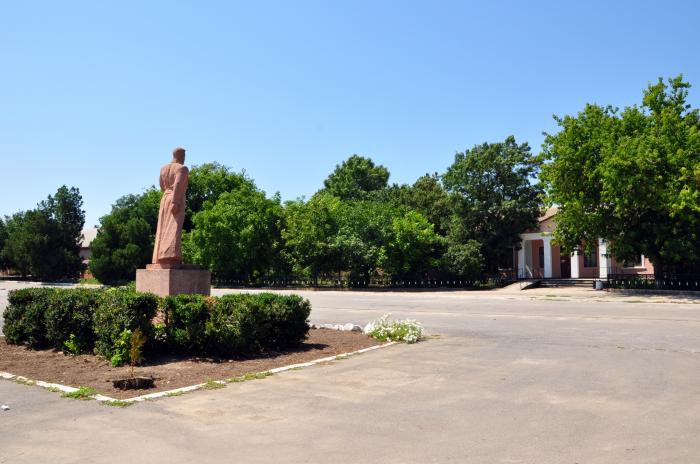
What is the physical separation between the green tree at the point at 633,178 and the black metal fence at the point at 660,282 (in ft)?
2.37

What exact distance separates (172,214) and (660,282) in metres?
26.5

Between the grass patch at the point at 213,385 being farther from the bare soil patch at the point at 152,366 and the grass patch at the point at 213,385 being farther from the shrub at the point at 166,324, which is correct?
the shrub at the point at 166,324

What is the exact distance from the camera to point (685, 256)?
28.3 m

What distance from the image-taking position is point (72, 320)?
35.7ft

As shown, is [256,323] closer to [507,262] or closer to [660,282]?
[660,282]

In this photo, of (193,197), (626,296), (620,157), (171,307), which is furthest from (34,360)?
(193,197)

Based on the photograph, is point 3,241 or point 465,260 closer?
point 465,260

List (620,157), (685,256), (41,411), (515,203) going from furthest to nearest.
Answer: (515,203) → (685,256) → (620,157) → (41,411)

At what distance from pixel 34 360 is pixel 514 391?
8.07 m

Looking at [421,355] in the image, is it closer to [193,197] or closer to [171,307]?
[171,307]

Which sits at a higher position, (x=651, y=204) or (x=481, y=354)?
(x=651, y=204)

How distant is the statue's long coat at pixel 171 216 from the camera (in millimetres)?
12570

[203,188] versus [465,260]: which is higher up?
[203,188]

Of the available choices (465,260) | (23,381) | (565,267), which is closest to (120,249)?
(465,260)
